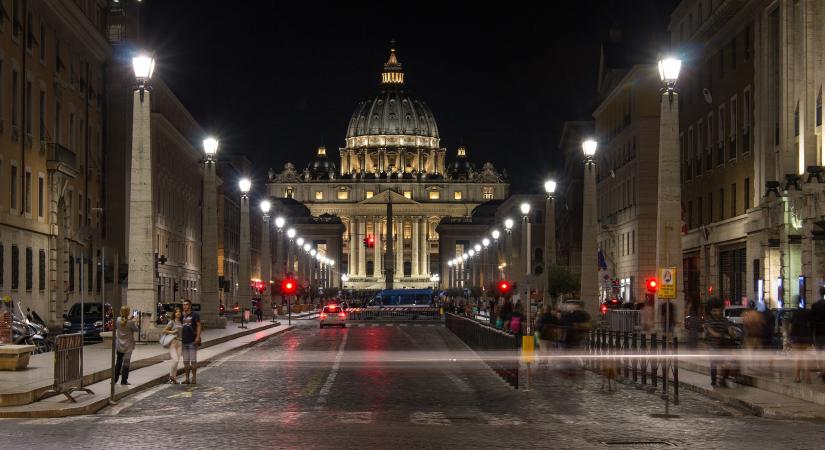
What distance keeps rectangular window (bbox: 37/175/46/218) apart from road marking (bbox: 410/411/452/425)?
108 ft

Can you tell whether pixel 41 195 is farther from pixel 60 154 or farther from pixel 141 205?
pixel 141 205

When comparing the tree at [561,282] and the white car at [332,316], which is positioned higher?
the tree at [561,282]

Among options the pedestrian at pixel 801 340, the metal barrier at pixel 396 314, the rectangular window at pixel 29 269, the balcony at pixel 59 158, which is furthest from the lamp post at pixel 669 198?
the metal barrier at pixel 396 314

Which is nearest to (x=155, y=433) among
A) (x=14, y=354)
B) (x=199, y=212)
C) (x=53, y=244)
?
(x=14, y=354)

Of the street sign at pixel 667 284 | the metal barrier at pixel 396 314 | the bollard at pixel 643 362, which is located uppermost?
the street sign at pixel 667 284

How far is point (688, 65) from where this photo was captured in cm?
6519

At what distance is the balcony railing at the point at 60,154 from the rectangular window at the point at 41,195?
102 cm

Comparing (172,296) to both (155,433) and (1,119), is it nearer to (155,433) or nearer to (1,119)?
(1,119)

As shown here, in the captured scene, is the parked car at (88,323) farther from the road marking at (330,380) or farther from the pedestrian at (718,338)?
the pedestrian at (718,338)

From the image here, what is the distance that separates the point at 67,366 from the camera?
21.7 metres

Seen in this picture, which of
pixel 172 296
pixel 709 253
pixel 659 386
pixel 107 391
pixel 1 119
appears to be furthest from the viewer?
pixel 172 296

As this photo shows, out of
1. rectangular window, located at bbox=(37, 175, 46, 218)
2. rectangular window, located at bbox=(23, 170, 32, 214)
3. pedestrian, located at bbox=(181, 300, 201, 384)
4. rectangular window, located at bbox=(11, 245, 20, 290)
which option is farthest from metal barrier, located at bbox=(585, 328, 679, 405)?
rectangular window, located at bbox=(37, 175, 46, 218)

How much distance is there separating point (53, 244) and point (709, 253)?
94.8 feet

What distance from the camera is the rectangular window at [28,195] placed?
47844mm
